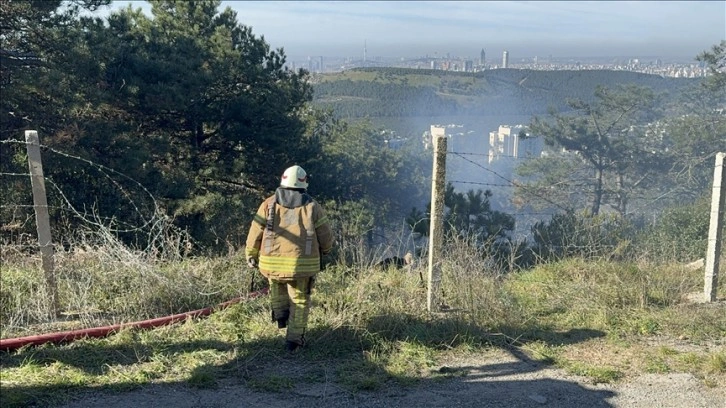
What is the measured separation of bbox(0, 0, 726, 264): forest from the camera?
14.7m

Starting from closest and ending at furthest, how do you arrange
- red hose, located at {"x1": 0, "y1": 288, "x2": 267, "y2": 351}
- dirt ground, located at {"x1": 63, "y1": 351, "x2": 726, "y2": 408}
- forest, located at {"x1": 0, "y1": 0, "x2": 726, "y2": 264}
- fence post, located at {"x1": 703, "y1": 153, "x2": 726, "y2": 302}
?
dirt ground, located at {"x1": 63, "y1": 351, "x2": 726, "y2": 408} < red hose, located at {"x1": 0, "y1": 288, "x2": 267, "y2": 351} < fence post, located at {"x1": 703, "y1": 153, "x2": 726, "y2": 302} < forest, located at {"x1": 0, "y1": 0, "x2": 726, "y2": 264}

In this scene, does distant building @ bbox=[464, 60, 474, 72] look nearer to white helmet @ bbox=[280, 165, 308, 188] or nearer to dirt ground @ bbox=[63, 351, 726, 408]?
white helmet @ bbox=[280, 165, 308, 188]

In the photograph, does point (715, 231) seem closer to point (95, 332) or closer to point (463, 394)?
point (463, 394)

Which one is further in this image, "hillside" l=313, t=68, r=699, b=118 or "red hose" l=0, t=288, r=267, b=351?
"hillside" l=313, t=68, r=699, b=118

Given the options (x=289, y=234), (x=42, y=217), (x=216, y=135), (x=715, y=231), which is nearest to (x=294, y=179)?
(x=289, y=234)

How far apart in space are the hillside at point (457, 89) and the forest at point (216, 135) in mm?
1201

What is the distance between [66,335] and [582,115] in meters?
30.6

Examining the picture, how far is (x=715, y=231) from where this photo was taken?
6281mm

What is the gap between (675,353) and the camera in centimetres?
512

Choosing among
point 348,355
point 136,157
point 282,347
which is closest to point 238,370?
point 282,347

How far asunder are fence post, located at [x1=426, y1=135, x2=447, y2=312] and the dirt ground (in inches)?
43.1

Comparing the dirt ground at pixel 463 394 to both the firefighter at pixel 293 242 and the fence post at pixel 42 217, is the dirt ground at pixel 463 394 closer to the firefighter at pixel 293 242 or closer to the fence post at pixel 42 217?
the firefighter at pixel 293 242

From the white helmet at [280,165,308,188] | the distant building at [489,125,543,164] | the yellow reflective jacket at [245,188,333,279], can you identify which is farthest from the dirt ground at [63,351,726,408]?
the distant building at [489,125,543,164]

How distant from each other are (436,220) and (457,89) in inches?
1702
